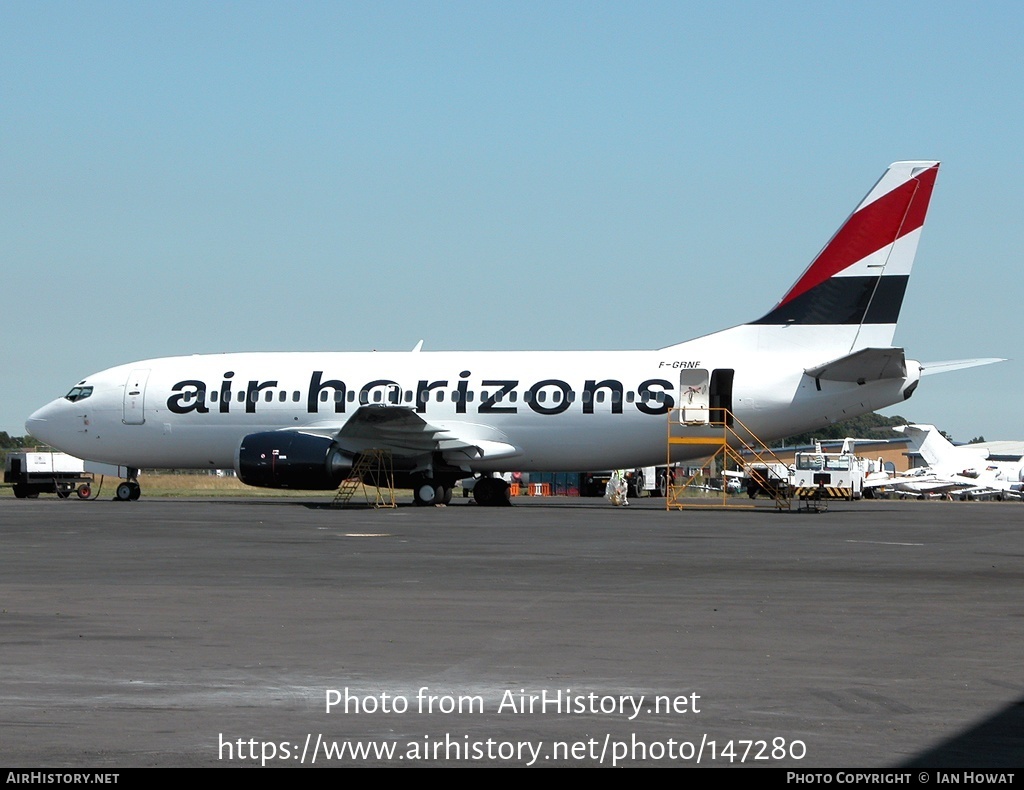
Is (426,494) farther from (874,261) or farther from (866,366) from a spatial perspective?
(874,261)

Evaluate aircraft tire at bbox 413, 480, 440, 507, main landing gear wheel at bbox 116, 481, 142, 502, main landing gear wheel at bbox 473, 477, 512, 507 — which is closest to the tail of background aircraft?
main landing gear wheel at bbox 473, 477, 512, 507

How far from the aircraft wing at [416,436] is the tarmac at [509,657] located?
14.8m

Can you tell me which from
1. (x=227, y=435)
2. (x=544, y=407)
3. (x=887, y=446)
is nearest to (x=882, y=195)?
(x=544, y=407)

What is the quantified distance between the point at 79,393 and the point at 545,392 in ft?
47.8

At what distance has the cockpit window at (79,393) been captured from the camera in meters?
40.1

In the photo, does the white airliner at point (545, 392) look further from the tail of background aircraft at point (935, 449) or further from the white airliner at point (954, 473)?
the tail of background aircraft at point (935, 449)

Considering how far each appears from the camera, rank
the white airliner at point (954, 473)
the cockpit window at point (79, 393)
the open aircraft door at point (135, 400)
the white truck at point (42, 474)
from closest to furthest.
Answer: the open aircraft door at point (135, 400)
the cockpit window at point (79, 393)
the white truck at point (42, 474)
the white airliner at point (954, 473)

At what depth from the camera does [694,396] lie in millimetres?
34719

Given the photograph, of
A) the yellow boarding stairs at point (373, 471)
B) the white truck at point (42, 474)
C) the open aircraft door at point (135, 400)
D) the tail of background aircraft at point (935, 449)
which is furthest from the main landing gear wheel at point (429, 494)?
the tail of background aircraft at point (935, 449)

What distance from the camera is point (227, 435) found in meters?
38.4

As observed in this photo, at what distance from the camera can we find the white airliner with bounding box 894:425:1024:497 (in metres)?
67.9

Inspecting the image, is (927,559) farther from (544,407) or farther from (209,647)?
(544,407)

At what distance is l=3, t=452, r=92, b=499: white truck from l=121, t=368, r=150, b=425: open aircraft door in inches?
431

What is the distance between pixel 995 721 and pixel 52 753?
188 inches
